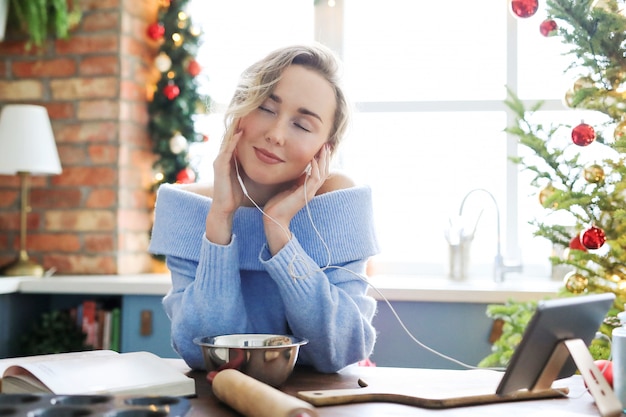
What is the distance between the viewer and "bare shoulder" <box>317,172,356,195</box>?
187 cm

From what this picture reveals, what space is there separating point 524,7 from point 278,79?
870mm

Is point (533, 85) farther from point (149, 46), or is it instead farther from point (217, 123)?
point (149, 46)

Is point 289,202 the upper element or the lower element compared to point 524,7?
lower

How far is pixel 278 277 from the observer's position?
1.55 m

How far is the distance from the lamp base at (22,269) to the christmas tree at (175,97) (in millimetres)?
608

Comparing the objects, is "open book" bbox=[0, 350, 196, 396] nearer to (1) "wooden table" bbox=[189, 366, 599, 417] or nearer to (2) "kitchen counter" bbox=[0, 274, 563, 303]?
(1) "wooden table" bbox=[189, 366, 599, 417]

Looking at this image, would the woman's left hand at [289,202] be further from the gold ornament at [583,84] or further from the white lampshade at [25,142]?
the white lampshade at [25,142]

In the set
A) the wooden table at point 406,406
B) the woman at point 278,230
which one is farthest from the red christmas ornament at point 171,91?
the wooden table at point 406,406

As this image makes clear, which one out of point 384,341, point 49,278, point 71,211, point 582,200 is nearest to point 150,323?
point 49,278

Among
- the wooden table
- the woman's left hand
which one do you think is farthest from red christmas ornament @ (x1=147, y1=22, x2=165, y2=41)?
the wooden table

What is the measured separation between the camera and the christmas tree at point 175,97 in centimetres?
333

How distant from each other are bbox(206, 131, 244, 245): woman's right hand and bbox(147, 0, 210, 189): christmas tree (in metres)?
1.67

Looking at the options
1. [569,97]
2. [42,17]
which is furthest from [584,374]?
[42,17]

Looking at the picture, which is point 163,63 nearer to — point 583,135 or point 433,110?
point 433,110
